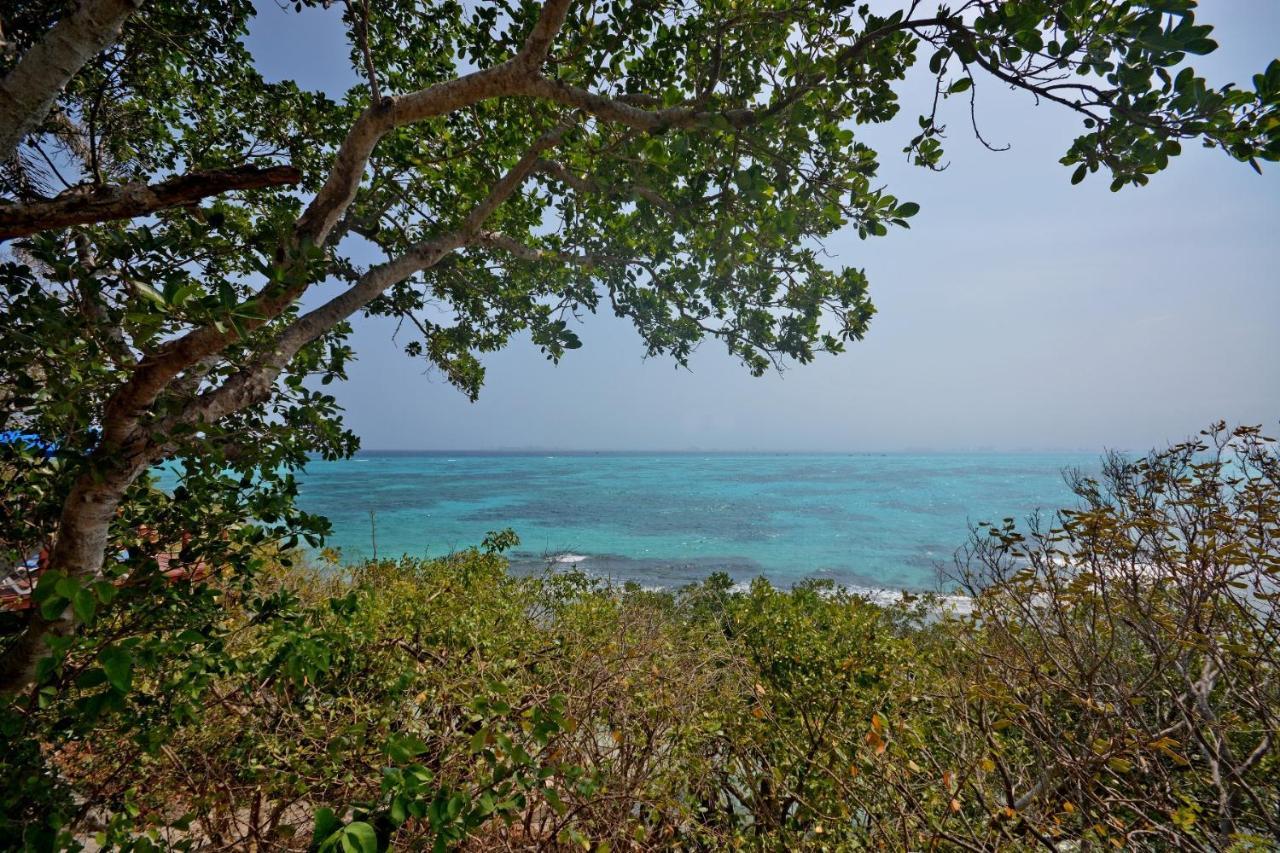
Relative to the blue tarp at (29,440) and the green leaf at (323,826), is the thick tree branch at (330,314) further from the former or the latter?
the green leaf at (323,826)

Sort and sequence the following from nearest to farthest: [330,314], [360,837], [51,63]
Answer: [360,837] → [51,63] → [330,314]

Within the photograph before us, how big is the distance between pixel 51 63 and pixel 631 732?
13.7 feet

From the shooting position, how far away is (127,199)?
147 centimetres

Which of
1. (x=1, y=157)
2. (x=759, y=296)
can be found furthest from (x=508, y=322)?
(x=1, y=157)

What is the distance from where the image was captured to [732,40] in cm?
380

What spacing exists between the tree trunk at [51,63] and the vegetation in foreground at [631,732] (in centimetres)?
200

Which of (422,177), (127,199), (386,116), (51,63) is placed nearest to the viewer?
(127,199)

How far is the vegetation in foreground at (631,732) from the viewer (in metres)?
1.72

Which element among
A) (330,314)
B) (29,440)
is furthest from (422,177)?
(29,440)

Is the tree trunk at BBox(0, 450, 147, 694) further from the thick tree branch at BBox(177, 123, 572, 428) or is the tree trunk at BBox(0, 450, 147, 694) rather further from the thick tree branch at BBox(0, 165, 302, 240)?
the thick tree branch at BBox(0, 165, 302, 240)

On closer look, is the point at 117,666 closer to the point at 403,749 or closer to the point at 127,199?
the point at 403,749

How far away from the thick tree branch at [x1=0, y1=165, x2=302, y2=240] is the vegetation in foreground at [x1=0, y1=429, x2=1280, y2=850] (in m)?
1.15

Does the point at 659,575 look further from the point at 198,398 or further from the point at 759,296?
the point at 198,398

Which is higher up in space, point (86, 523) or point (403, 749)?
point (86, 523)
